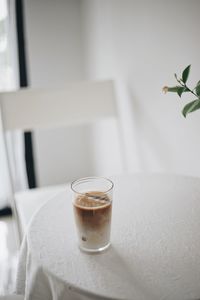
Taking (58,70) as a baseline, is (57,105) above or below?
below

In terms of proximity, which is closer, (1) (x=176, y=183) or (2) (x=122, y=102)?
(1) (x=176, y=183)

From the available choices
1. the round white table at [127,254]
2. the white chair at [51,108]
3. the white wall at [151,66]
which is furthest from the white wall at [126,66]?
the round white table at [127,254]

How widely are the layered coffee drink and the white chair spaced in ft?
2.60

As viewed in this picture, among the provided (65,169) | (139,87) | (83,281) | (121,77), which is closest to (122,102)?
(121,77)

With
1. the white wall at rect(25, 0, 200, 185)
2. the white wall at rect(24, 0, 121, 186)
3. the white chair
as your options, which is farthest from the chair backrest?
the white wall at rect(24, 0, 121, 186)

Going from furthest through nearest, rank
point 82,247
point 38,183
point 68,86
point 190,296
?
point 38,183 < point 68,86 < point 82,247 < point 190,296

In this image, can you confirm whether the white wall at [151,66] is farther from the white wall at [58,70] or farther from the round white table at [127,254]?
the round white table at [127,254]

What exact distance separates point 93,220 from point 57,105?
101cm

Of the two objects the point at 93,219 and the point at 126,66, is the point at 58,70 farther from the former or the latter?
the point at 93,219

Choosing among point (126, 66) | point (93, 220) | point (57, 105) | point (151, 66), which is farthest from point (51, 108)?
point (93, 220)

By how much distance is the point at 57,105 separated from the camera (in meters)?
1.65

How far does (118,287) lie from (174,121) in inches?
31.3

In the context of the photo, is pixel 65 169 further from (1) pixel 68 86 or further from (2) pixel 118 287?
(2) pixel 118 287

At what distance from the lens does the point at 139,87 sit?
4.97ft
